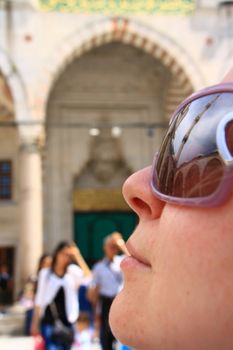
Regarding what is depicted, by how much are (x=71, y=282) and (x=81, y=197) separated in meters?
9.40

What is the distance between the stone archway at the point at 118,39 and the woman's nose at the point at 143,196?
10.00 meters

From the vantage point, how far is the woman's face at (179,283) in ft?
2.13

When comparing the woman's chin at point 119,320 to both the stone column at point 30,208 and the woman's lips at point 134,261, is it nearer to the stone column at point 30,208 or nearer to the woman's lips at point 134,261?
the woman's lips at point 134,261

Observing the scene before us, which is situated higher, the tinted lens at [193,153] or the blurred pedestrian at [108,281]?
the tinted lens at [193,153]

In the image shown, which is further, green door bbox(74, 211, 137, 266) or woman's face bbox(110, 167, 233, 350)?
green door bbox(74, 211, 137, 266)

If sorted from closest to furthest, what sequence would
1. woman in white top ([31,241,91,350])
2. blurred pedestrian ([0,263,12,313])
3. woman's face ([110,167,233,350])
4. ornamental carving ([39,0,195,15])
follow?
woman's face ([110,167,233,350]) < woman in white top ([31,241,91,350]) < ornamental carving ([39,0,195,15]) < blurred pedestrian ([0,263,12,313])

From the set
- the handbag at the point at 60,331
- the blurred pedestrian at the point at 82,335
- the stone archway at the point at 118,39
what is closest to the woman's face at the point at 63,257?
the handbag at the point at 60,331

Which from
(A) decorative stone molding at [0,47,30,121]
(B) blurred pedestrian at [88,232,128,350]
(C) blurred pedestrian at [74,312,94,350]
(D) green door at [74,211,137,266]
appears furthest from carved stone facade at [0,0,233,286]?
(B) blurred pedestrian at [88,232,128,350]

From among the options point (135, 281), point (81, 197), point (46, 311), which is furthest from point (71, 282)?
point (81, 197)

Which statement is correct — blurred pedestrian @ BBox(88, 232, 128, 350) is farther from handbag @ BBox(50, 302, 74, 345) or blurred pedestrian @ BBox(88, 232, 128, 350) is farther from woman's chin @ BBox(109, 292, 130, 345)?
woman's chin @ BBox(109, 292, 130, 345)

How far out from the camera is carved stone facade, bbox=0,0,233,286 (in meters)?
10.6

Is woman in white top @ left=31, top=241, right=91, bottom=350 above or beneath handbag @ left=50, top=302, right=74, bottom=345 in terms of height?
above

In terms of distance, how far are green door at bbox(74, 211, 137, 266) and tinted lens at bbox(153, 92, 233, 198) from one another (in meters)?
12.7

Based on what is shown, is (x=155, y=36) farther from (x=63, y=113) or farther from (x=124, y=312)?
(x=124, y=312)
